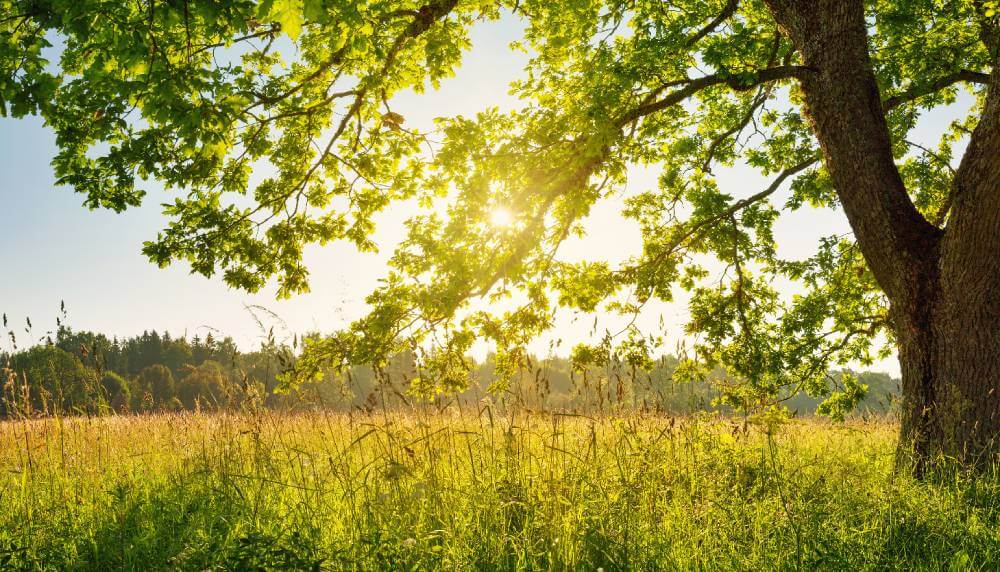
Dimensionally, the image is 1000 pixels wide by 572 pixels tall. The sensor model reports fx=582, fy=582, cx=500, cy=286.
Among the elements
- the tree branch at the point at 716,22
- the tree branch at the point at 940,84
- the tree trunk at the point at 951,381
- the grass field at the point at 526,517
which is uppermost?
the tree branch at the point at 716,22

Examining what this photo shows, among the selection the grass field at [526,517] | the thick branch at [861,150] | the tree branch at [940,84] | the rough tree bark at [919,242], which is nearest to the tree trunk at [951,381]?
the rough tree bark at [919,242]

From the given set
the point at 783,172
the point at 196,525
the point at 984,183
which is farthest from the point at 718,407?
the point at 196,525

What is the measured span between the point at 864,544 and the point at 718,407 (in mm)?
6926

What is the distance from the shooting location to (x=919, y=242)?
618cm

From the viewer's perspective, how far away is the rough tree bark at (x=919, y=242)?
5.59 metres

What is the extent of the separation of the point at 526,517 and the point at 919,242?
17.5 ft

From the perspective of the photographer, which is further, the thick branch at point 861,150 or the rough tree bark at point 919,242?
the thick branch at point 861,150

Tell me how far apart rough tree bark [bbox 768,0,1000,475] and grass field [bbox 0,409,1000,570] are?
0.85 meters

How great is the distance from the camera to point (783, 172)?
352 inches

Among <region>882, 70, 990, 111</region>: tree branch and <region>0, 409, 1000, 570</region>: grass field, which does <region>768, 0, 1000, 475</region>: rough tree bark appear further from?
<region>882, 70, 990, 111</region>: tree branch

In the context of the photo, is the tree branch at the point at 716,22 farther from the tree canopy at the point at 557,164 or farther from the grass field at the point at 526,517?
the grass field at the point at 526,517

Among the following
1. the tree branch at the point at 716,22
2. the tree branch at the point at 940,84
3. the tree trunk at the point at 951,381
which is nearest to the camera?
the tree trunk at the point at 951,381

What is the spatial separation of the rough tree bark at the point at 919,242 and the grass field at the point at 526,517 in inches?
33.6

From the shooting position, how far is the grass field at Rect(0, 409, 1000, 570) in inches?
129
